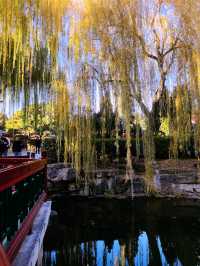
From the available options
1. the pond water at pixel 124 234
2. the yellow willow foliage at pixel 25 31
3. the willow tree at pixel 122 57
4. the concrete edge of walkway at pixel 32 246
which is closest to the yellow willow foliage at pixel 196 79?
the willow tree at pixel 122 57

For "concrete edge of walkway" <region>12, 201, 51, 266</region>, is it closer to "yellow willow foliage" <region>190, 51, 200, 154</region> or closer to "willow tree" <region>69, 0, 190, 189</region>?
"willow tree" <region>69, 0, 190, 189</region>

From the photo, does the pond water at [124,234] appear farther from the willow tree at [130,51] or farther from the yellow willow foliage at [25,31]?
the yellow willow foliage at [25,31]

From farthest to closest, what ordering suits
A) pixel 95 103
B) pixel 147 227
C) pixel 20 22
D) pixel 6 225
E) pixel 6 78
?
pixel 147 227 < pixel 95 103 < pixel 6 78 < pixel 20 22 < pixel 6 225

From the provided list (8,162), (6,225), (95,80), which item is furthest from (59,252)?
(6,225)

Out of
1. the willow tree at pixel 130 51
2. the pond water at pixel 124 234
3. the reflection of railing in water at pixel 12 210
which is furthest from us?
the pond water at pixel 124 234

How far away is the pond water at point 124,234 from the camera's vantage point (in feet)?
17.2

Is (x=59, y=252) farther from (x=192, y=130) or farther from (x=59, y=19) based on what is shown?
(x=59, y=19)

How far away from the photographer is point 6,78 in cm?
412

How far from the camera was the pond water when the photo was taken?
5.23 meters

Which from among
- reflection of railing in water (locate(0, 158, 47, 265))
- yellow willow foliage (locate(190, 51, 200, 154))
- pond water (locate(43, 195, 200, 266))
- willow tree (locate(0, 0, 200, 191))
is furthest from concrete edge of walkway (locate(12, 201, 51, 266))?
yellow willow foliage (locate(190, 51, 200, 154))

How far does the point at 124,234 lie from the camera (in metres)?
6.46

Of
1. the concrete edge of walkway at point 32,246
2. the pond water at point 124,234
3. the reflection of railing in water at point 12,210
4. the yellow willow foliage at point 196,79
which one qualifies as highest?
the yellow willow foliage at point 196,79

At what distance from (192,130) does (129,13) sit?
2.47 meters

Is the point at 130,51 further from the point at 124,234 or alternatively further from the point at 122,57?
the point at 124,234
